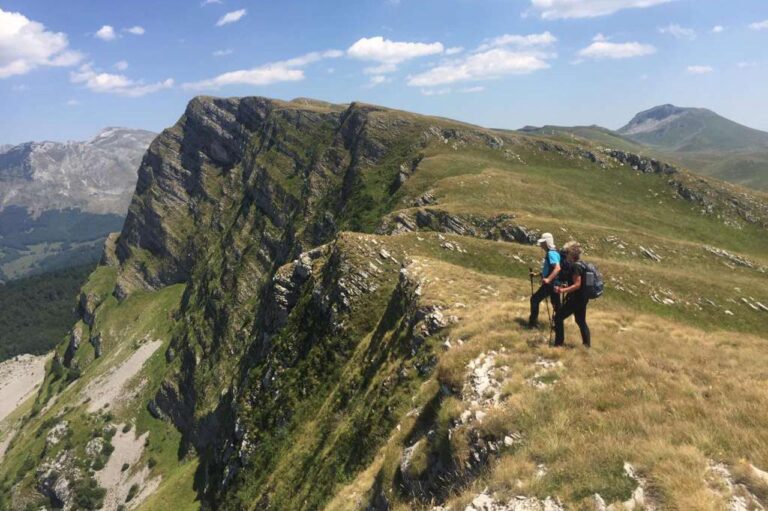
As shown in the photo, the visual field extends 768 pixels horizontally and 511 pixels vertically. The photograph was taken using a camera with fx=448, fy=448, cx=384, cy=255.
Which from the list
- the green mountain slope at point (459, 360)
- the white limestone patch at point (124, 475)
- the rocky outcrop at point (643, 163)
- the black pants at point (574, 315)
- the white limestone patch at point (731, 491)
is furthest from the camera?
the white limestone patch at point (124, 475)

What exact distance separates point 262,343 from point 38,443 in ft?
458

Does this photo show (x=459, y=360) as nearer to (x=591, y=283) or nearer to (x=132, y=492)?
(x=591, y=283)

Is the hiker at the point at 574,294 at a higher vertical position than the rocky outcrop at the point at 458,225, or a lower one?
higher

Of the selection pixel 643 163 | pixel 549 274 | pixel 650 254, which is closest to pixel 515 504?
pixel 549 274

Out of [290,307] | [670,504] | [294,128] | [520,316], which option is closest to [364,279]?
[290,307]

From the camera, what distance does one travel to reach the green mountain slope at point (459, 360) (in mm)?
12219

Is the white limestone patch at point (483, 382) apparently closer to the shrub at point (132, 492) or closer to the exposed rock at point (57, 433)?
the shrub at point (132, 492)

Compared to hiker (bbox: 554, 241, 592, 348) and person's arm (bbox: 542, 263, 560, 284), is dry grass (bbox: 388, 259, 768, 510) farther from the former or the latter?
person's arm (bbox: 542, 263, 560, 284)

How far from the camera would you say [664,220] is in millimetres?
80375

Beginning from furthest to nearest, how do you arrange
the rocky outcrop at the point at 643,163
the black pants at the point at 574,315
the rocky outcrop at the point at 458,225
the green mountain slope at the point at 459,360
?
1. the rocky outcrop at the point at 643,163
2. the rocky outcrop at the point at 458,225
3. the black pants at the point at 574,315
4. the green mountain slope at the point at 459,360

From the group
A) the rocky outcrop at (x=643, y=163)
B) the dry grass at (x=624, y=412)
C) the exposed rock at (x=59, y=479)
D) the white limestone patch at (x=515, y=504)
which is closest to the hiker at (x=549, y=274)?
the dry grass at (x=624, y=412)

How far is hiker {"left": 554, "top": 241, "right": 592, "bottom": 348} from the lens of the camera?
17422 millimetres

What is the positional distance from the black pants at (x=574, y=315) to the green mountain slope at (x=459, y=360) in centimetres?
91

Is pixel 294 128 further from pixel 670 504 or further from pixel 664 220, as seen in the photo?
pixel 670 504
